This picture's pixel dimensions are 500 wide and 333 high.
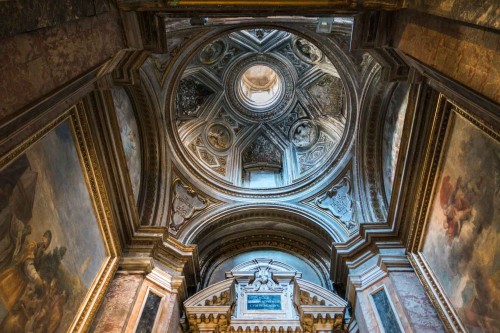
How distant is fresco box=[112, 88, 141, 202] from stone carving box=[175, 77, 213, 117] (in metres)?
3.30

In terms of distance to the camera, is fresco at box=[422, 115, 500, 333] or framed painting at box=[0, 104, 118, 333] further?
fresco at box=[422, 115, 500, 333]

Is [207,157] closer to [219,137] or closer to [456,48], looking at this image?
[219,137]

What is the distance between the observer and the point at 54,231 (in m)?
5.22

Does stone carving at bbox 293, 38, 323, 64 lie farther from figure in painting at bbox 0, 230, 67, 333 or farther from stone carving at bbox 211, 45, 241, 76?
figure in painting at bbox 0, 230, 67, 333

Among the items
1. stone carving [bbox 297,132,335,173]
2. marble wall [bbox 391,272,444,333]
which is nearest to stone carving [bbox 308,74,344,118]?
stone carving [bbox 297,132,335,173]

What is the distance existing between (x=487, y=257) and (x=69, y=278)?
19.3 feet

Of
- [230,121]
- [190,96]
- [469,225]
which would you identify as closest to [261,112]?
[230,121]

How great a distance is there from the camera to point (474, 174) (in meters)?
5.09

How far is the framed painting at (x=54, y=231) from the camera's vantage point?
4207 millimetres

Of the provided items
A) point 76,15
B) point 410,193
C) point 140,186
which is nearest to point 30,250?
point 76,15

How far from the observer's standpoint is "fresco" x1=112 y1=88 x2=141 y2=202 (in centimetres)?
793

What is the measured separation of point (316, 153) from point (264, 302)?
5583 mm

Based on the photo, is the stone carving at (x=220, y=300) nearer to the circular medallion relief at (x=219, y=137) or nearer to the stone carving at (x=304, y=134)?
the circular medallion relief at (x=219, y=137)

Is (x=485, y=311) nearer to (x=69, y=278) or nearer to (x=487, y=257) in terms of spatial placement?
(x=487, y=257)
